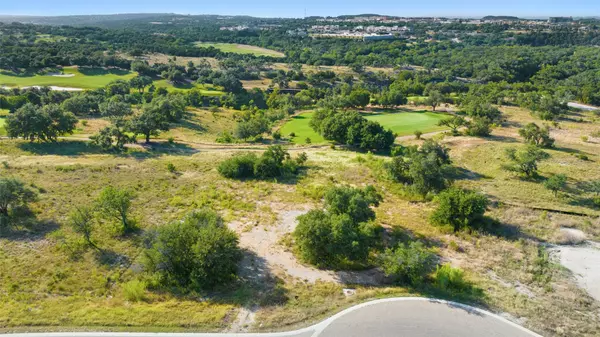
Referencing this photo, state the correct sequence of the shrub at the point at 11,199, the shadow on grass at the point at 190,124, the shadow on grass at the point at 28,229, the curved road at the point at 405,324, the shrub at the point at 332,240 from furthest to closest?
the shadow on grass at the point at 190,124 → the shrub at the point at 11,199 → the shadow on grass at the point at 28,229 → the shrub at the point at 332,240 → the curved road at the point at 405,324

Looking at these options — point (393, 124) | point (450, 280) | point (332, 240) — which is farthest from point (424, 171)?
point (393, 124)

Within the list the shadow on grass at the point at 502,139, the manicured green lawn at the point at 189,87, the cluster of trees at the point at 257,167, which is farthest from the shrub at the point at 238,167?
the manicured green lawn at the point at 189,87

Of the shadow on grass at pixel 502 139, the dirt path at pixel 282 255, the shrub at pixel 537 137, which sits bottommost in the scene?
the dirt path at pixel 282 255

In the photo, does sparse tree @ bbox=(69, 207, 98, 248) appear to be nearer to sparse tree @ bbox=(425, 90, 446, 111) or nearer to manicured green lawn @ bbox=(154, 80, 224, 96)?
sparse tree @ bbox=(425, 90, 446, 111)

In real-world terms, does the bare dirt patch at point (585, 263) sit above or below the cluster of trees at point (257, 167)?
below

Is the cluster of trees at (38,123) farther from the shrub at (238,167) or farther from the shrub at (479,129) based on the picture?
the shrub at (479,129)

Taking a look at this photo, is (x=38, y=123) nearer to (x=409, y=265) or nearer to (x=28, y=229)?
(x=28, y=229)

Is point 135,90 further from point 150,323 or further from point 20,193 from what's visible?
point 150,323
